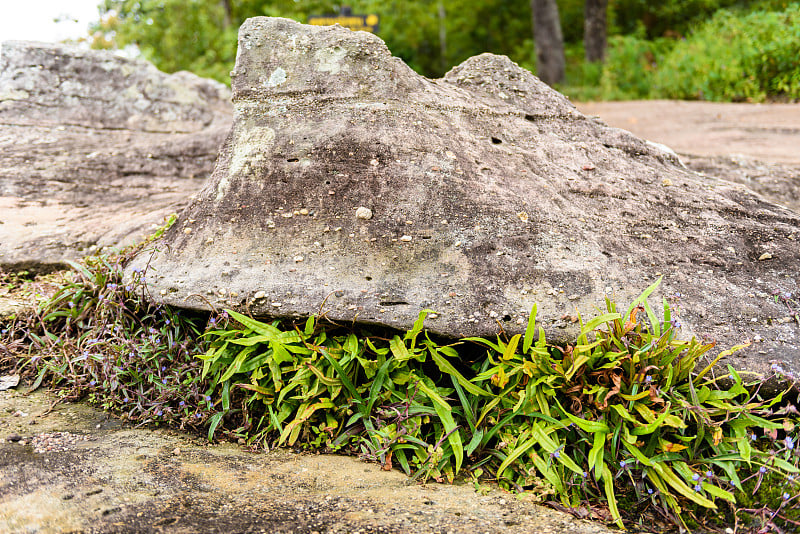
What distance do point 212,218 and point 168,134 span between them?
10.3 feet

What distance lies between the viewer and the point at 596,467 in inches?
83.6

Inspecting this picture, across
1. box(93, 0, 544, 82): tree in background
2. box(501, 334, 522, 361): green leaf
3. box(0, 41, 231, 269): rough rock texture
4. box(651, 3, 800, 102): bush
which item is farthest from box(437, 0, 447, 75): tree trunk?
box(501, 334, 522, 361): green leaf

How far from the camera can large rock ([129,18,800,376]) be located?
8.50 feet

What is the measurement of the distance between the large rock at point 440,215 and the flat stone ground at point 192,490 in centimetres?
63

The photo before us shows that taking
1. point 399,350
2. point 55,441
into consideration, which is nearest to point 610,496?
point 399,350

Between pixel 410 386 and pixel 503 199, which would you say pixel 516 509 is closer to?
pixel 410 386

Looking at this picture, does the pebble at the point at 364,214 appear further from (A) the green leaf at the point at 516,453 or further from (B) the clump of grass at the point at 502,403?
(A) the green leaf at the point at 516,453

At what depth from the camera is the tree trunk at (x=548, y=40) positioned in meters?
12.7

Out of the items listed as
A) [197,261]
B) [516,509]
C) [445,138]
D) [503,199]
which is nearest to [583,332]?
[516,509]

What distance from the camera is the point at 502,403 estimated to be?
7.79 feet

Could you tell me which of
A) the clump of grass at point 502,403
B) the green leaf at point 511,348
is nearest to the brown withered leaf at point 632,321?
the clump of grass at point 502,403

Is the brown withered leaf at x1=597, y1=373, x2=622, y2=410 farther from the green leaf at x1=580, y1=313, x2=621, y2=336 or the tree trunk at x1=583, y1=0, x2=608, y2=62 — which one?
the tree trunk at x1=583, y1=0, x2=608, y2=62

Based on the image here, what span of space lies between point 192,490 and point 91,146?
13.6ft

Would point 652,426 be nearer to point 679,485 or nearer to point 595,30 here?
point 679,485
